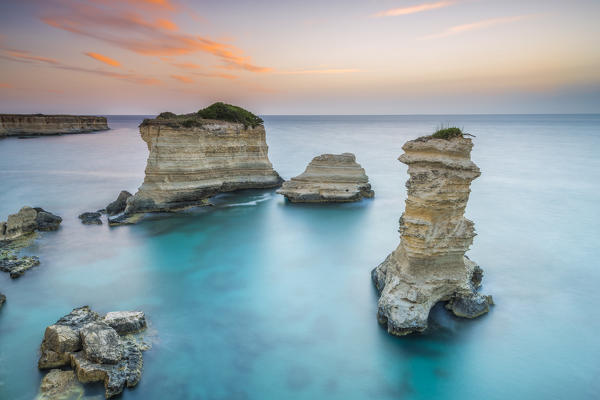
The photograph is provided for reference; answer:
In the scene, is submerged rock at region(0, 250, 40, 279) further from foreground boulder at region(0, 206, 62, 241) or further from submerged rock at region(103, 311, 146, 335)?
submerged rock at region(103, 311, 146, 335)

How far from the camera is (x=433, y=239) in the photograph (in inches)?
343

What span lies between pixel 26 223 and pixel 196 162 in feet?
26.3

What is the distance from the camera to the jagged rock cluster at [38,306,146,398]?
6.74 metres

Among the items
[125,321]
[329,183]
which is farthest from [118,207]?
[329,183]

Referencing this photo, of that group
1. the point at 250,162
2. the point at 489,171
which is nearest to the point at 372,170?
the point at 489,171

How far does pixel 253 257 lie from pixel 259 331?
489 cm

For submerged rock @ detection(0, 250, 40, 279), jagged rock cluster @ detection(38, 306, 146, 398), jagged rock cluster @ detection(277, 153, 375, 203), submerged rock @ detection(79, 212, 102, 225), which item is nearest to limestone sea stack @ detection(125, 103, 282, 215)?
submerged rock @ detection(79, 212, 102, 225)

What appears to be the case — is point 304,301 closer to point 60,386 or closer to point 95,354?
point 95,354

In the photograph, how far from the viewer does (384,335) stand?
861cm

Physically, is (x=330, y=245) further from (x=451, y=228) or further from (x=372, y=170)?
(x=372, y=170)

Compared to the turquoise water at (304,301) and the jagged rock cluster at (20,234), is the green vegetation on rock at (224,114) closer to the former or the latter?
the turquoise water at (304,301)

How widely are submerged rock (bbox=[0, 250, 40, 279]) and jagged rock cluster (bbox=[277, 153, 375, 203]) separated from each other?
11.8m

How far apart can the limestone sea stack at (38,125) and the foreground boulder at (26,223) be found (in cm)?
5777

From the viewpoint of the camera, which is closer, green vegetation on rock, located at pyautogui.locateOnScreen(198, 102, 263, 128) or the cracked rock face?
the cracked rock face
